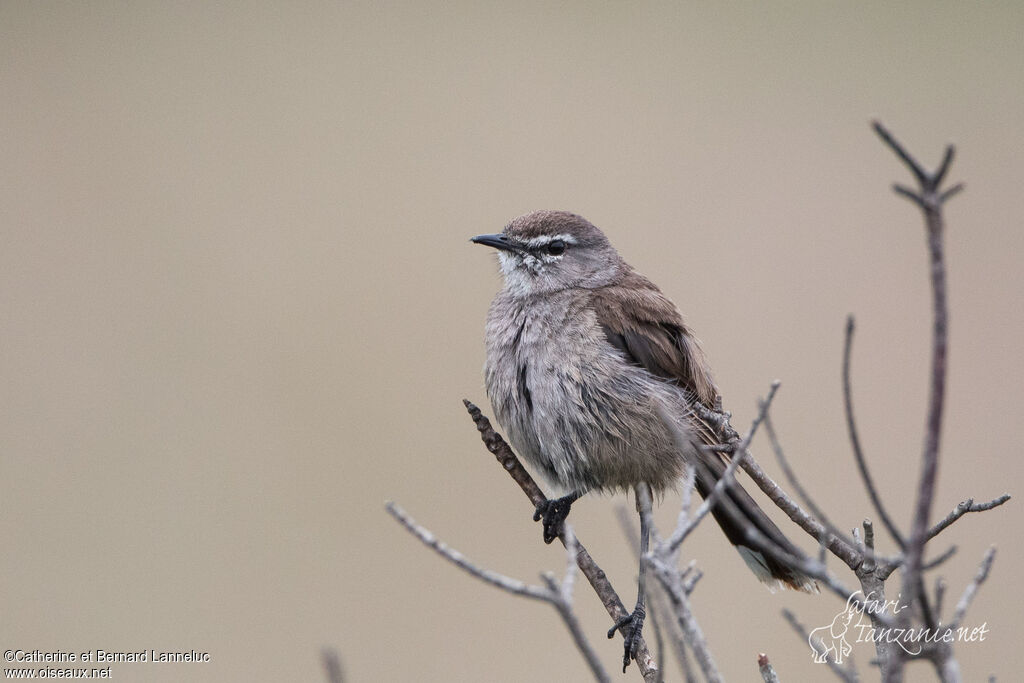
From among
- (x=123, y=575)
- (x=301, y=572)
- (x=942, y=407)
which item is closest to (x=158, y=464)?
(x=123, y=575)

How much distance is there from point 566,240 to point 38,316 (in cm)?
497

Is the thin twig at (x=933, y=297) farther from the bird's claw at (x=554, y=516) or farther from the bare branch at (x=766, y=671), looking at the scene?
the bird's claw at (x=554, y=516)

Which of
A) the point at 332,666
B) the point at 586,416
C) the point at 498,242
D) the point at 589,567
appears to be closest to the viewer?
the point at 332,666

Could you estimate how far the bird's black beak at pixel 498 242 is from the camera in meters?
4.78

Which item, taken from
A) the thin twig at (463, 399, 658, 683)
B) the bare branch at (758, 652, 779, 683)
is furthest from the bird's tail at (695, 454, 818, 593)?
the bare branch at (758, 652, 779, 683)

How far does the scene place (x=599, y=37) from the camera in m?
9.96

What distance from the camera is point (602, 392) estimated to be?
13.4 ft

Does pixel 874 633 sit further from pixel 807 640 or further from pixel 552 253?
pixel 552 253

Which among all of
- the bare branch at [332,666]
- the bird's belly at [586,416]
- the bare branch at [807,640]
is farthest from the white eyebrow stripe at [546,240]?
A: the bare branch at [332,666]

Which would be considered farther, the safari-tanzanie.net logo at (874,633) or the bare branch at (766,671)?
the bare branch at (766,671)

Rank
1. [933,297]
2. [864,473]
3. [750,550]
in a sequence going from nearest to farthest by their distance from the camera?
[933,297], [864,473], [750,550]

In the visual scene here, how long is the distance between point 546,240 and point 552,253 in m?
0.07

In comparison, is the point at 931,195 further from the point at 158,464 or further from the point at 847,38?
the point at 847,38

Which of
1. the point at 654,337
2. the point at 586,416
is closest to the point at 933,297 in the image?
the point at 586,416
